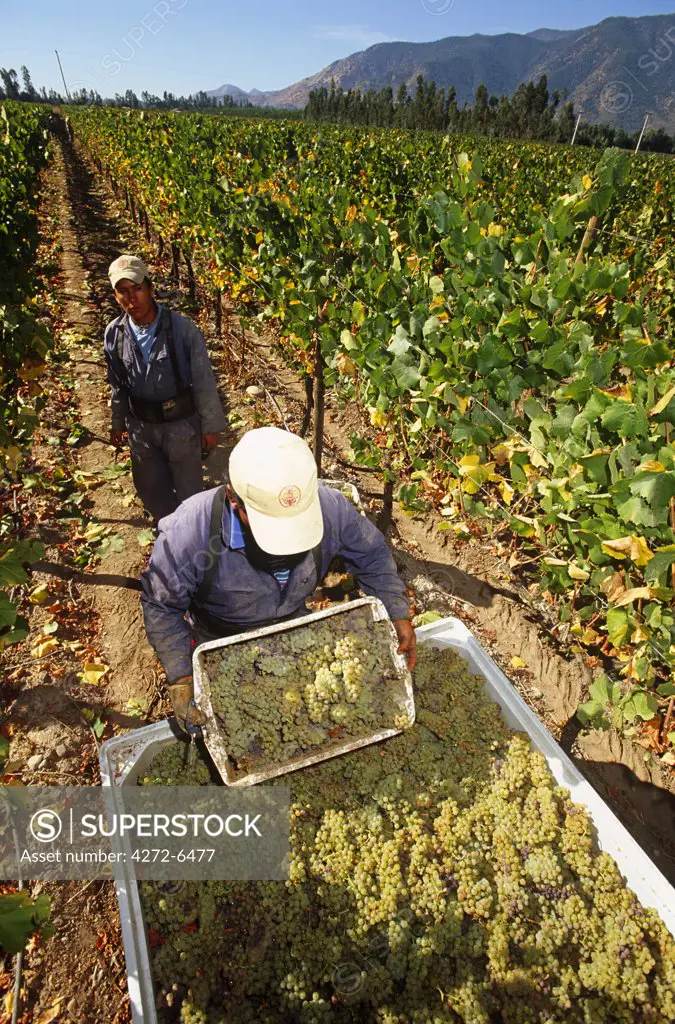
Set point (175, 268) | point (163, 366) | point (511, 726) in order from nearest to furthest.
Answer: point (511, 726) < point (163, 366) < point (175, 268)

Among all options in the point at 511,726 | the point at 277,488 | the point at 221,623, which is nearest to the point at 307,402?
the point at 221,623

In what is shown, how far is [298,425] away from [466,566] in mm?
3137

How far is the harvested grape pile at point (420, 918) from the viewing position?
178 cm

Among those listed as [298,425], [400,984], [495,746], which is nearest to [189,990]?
[400,984]

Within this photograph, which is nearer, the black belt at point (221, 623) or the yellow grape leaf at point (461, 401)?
the black belt at point (221, 623)

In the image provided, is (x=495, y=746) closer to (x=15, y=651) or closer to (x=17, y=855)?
(x=17, y=855)

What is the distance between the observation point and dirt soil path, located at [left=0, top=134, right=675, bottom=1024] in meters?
2.38

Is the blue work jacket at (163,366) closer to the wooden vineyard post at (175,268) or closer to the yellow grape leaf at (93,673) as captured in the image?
the yellow grape leaf at (93,673)

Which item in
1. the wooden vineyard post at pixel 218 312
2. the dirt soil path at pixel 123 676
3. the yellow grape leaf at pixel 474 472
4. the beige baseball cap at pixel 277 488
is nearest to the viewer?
the beige baseball cap at pixel 277 488

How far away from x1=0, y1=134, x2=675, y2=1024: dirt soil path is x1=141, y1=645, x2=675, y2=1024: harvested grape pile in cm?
86

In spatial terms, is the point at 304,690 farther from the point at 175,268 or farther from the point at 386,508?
the point at 175,268

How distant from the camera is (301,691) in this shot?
214 cm

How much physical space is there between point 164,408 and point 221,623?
1.95m

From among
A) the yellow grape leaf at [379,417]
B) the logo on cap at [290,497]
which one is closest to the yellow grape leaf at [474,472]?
the yellow grape leaf at [379,417]
